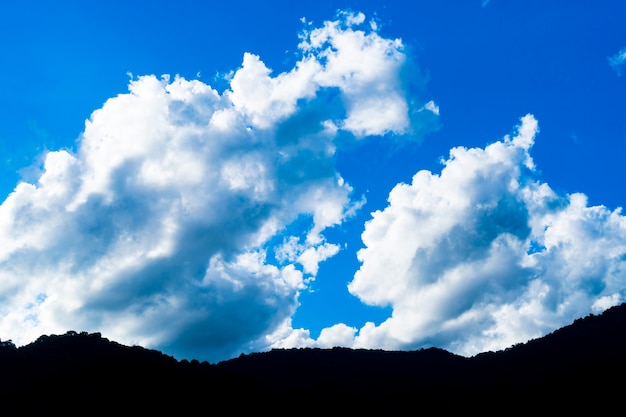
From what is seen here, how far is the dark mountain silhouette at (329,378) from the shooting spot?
39.8 metres

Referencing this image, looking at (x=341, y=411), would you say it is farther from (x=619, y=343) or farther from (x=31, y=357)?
(x=619, y=343)

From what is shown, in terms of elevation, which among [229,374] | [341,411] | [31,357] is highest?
[31,357]

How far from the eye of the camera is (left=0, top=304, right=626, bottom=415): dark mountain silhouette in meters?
39.8

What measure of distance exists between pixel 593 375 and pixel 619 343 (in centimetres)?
1159

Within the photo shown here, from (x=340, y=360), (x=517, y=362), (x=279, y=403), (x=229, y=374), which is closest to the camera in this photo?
(x=279, y=403)

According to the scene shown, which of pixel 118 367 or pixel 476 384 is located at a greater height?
pixel 118 367

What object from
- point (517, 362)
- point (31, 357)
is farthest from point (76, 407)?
point (517, 362)

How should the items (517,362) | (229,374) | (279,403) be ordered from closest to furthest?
(279,403) → (229,374) → (517,362)

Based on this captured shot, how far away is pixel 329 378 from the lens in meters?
58.7

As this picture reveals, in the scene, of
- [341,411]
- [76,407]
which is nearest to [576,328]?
[341,411]

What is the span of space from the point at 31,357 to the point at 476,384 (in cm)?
4700

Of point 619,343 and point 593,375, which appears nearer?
point 593,375

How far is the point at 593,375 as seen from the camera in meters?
47.5

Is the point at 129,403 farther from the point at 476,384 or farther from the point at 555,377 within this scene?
the point at 555,377
